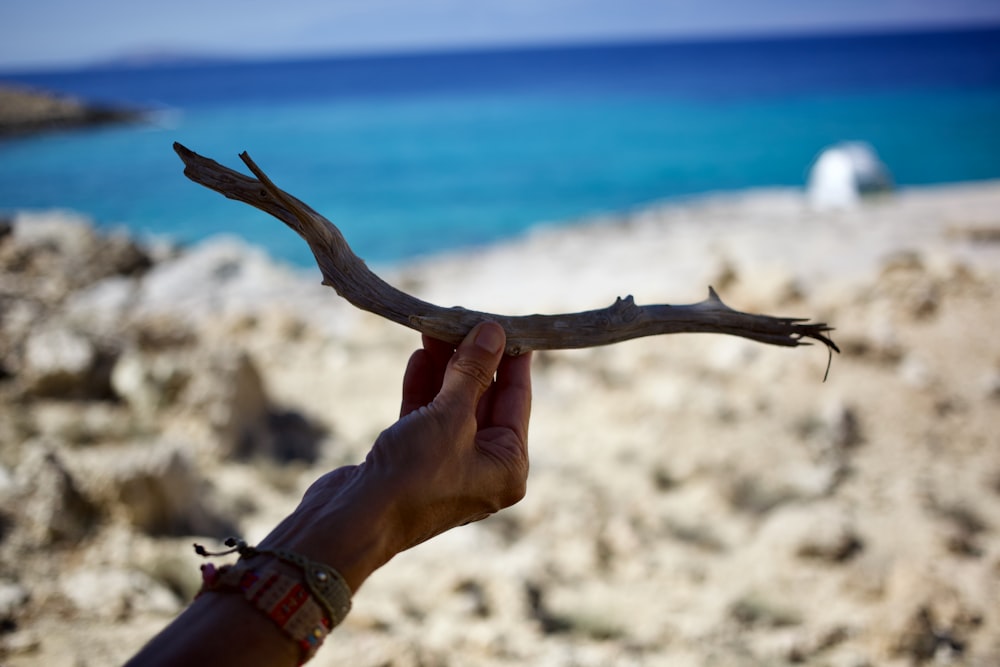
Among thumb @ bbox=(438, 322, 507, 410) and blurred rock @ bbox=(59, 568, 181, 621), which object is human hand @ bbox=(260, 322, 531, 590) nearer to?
thumb @ bbox=(438, 322, 507, 410)

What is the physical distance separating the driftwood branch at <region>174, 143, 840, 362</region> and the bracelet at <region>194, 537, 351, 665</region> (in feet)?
2.08

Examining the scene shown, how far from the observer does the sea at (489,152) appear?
1772cm

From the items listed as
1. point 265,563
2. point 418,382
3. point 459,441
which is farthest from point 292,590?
point 418,382

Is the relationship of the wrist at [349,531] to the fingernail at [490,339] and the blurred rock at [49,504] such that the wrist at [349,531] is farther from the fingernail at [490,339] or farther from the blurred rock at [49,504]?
the blurred rock at [49,504]

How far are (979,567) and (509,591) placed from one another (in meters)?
2.16

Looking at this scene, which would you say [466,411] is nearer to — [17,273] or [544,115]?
[17,273]

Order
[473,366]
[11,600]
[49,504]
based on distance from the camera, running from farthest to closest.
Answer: [49,504]
[11,600]
[473,366]

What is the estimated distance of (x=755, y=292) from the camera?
631cm

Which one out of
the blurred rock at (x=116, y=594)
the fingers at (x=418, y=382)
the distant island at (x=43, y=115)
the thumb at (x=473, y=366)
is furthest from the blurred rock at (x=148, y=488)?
the distant island at (x=43, y=115)

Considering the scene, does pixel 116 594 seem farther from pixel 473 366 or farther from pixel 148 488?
pixel 473 366

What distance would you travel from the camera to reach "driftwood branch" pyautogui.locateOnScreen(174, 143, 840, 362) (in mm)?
1567

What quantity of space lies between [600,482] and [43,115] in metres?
39.0

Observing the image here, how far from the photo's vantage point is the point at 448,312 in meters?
1.71


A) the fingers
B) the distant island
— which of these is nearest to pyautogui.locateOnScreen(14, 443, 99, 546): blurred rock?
the fingers
